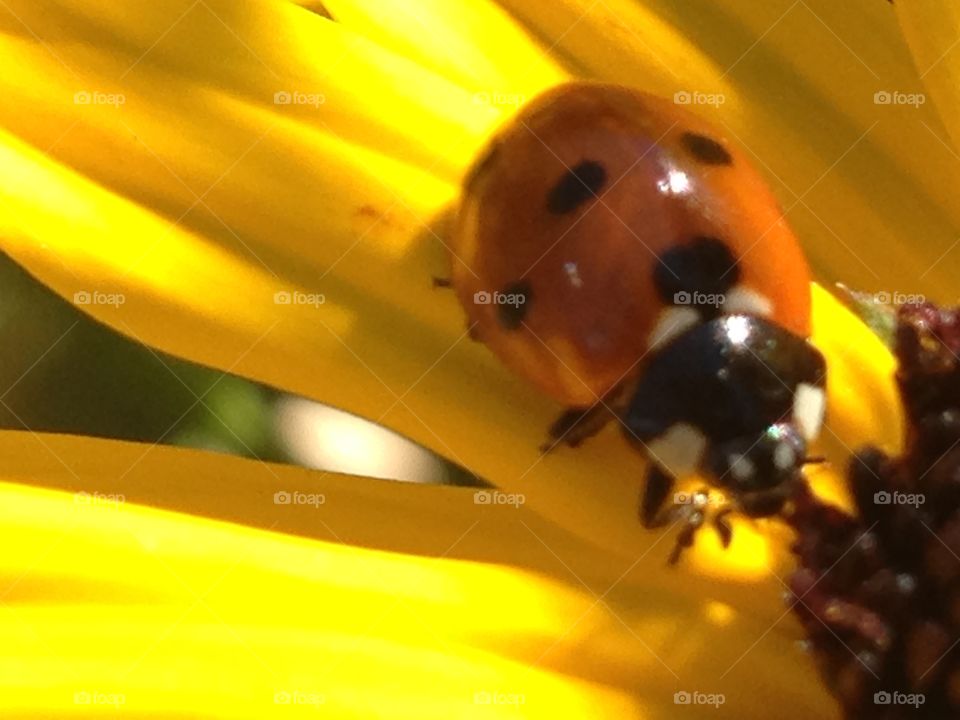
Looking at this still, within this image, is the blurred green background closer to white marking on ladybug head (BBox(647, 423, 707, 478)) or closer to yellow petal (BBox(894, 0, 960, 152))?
white marking on ladybug head (BBox(647, 423, 707, 478))

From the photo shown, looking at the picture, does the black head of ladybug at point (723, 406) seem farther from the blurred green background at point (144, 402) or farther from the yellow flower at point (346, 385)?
the blurred green background at point (144, 402)

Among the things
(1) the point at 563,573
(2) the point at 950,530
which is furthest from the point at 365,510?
(2) the point at 950,530

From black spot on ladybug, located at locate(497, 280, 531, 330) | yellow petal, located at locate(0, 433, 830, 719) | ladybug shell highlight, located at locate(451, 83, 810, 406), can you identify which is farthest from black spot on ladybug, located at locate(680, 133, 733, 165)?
yellow petal, located at locate(0, 433, 830, 719)

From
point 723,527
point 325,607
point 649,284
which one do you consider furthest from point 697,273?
point 325,607

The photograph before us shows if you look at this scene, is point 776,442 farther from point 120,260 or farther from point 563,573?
point 120,260

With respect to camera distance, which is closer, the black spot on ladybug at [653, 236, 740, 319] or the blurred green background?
the black spot on ladybug at [653, 236, 740, 319]

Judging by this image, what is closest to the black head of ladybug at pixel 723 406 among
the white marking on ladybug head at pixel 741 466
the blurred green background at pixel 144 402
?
the white marking on ladybug head at pixel 741 466
